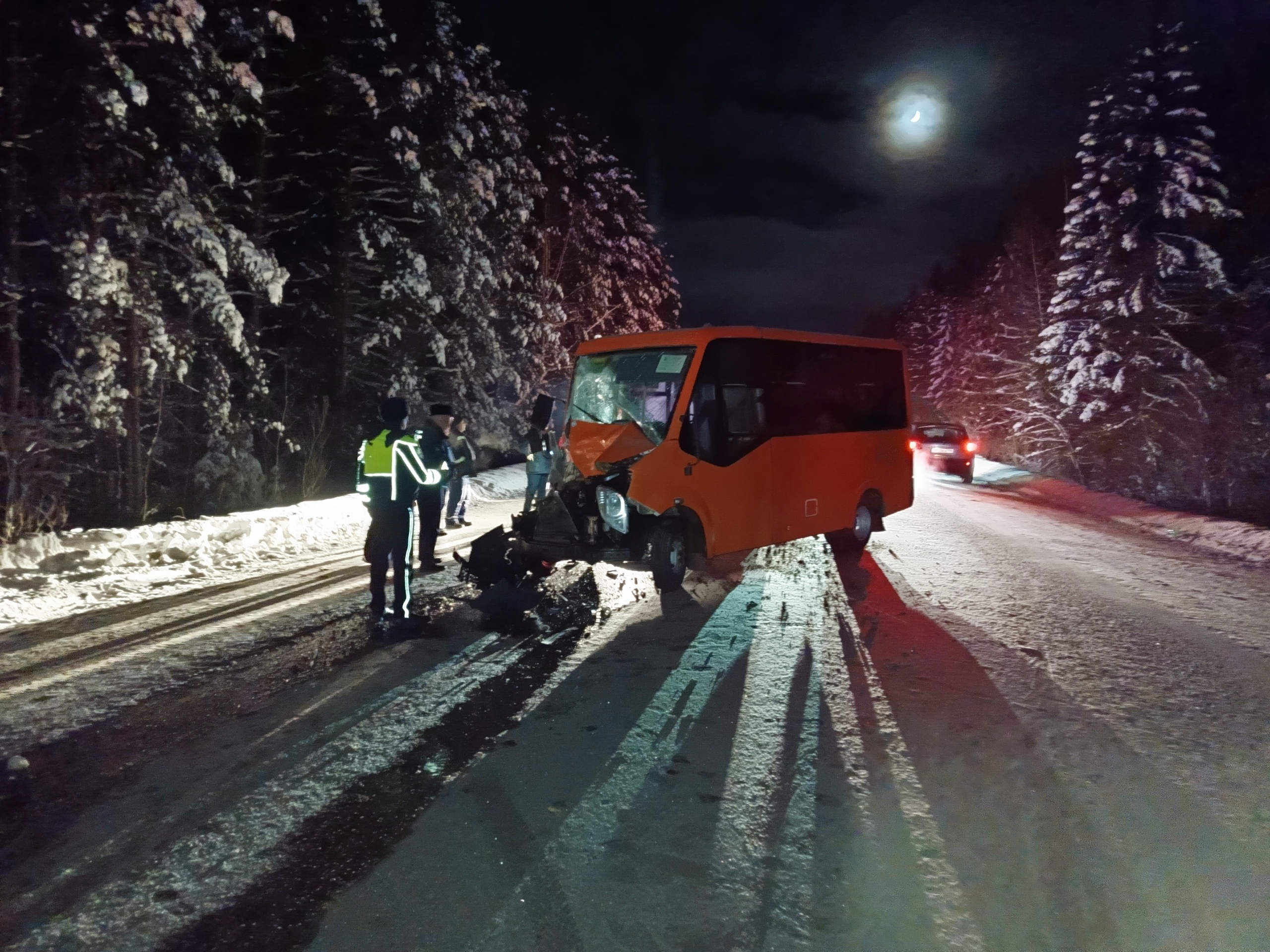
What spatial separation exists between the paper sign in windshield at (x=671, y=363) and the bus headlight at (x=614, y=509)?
5.17 ft

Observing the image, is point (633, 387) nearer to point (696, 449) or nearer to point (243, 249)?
point (696, 449)

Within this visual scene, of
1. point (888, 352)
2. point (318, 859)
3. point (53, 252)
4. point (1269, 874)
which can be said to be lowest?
point (1269, 874)

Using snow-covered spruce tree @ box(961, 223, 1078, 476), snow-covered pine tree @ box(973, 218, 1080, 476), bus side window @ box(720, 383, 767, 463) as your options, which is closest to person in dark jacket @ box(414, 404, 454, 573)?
bus side window @ box(720, 383, 767, 463)

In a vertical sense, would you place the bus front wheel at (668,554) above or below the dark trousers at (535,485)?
below

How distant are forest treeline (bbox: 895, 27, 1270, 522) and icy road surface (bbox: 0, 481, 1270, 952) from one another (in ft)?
60.5

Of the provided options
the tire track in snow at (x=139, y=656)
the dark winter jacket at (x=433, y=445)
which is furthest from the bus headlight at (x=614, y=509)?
the tire track in snow at (x=139, y=656)

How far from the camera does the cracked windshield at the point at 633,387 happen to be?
912 cm

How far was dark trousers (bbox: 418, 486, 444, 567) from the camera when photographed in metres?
9.97

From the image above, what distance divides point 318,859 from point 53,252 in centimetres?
1185

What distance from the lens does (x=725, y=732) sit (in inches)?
195

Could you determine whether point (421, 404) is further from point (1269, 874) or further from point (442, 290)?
point (1269, 874)

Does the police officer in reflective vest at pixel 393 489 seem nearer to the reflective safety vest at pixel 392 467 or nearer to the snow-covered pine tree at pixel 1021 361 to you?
the reflective safety vest at pixel 392 467

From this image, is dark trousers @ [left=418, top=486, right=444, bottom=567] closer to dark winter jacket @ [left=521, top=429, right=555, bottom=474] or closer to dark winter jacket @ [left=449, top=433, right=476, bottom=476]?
dark winter jacket @ [left=449, top=433, right=476, bottom=476]

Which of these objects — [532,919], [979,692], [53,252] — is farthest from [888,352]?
[53,252]
